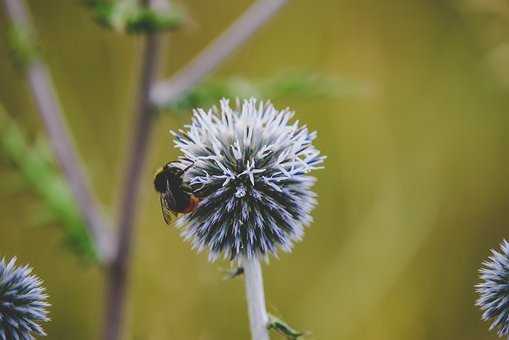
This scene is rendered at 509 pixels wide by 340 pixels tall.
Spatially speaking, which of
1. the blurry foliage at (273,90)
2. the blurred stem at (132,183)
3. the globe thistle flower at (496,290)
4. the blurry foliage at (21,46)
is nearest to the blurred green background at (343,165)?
the blurred stem at (132,183)

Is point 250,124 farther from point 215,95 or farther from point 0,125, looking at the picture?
point 0,125

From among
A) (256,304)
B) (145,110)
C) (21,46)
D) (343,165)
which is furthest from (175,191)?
(343,165)

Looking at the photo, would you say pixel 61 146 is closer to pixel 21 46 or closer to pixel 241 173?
pixel 21 46

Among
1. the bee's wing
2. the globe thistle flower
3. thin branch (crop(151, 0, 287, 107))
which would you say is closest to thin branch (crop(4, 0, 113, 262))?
thin branch (crop(151, 0, 287, 107))

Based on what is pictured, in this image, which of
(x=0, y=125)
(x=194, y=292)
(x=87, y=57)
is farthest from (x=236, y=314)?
(x=87, y=57)

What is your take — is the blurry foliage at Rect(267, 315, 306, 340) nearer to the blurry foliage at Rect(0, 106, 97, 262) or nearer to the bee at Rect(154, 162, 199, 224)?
the bee at Rect(154, 162, 199, 224)

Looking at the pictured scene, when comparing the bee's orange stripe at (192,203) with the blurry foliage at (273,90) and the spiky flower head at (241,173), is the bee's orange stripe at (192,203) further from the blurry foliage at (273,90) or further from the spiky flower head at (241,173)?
the blurry foliage at (273,90)
